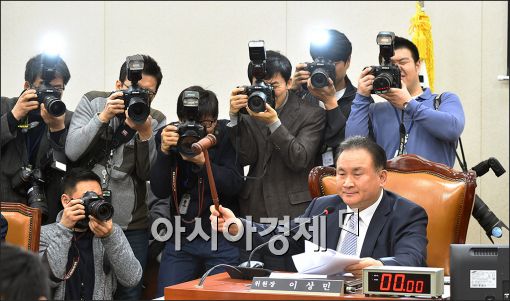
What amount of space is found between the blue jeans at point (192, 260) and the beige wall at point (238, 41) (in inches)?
65.9

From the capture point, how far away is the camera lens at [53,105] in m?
3.54

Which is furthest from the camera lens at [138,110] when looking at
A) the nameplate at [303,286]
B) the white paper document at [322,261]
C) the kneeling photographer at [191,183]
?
the nameplate at [303,286]

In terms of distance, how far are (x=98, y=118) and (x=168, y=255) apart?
0.62 m

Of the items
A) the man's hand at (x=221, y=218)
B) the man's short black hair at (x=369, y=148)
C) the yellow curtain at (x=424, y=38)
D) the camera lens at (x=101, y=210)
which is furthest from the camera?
the yellow curtain at (x=424, y=38)

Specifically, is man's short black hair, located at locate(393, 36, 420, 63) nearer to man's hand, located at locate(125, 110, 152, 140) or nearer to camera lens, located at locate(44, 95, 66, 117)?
man's hand, located at locate(125, 110, 152, 140)

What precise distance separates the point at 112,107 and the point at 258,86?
59cm

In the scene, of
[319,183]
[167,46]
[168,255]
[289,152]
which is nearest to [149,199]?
[168,255]

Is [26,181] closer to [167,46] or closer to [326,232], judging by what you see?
[326,232]

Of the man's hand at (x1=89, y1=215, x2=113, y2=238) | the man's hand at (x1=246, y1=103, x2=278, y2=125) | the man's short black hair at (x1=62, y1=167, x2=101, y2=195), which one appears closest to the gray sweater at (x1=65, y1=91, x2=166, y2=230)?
the man's short black hair at (x1=62, y1=167, x2=101, y2=195)

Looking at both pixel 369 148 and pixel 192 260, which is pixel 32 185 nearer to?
pixel 192 260

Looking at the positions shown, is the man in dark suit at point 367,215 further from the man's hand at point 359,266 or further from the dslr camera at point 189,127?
the dslr camera at point 189,127

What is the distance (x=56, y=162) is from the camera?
3.65 meters

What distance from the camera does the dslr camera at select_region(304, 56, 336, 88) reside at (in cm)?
358

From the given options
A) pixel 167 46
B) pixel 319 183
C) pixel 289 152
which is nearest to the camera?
pixel 319 183
